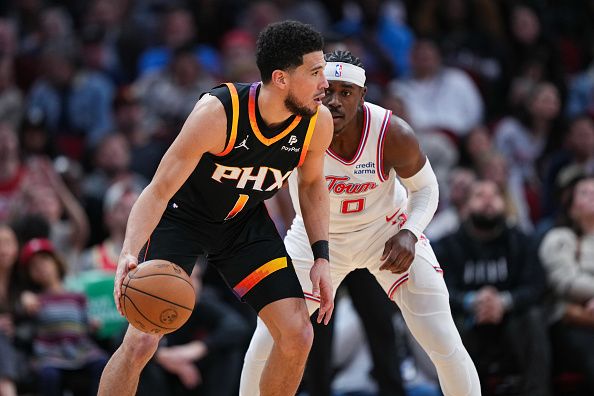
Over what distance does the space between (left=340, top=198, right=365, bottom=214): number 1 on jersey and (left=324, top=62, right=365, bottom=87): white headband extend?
709 mm

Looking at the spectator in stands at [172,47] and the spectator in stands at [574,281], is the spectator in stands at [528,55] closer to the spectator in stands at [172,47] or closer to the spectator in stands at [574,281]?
the spectator in stands at [574,281]

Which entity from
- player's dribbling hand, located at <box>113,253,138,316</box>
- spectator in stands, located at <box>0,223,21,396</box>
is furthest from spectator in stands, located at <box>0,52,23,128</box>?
player's dribbling hand, located at <box>113,253,138,316</box>

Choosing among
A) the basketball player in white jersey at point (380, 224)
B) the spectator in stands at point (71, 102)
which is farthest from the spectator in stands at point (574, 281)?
the spectator in stands at point (71, 102)

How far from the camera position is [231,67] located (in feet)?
36.4

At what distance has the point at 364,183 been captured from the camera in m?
5.93

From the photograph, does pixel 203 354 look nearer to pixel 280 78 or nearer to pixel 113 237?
pixel 113 237

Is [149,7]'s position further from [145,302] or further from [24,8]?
[145,302]

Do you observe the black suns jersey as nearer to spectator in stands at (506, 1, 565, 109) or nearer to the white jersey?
the white jersey

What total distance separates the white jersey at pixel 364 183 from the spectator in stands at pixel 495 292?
247 centimetres

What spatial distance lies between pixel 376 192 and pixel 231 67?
5370mm

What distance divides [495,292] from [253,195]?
3479mm

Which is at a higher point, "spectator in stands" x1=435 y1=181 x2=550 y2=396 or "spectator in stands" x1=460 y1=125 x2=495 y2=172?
"spectator in stands" x1=460 y1=125 x2=495 y2=172

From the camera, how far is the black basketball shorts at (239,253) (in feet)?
17.7

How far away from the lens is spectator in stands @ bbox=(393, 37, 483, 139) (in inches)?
456
